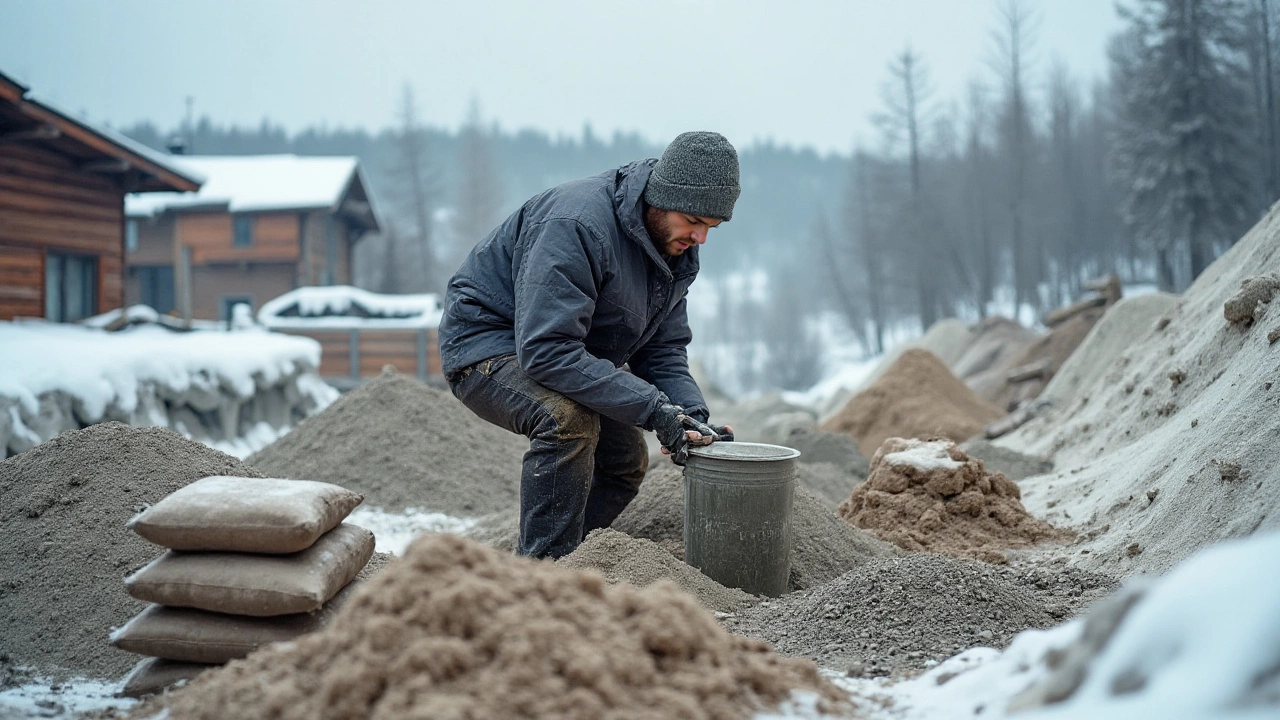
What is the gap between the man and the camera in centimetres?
336

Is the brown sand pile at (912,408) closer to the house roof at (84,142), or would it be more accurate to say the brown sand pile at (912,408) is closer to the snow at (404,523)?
the snow at (404,523)

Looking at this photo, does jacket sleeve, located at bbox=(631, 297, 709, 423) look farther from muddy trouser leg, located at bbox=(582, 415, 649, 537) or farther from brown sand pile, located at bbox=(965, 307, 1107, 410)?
brown sand pile, located at bbox=(965, 307, 1107, 410)

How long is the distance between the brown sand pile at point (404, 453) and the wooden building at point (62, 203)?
536cm

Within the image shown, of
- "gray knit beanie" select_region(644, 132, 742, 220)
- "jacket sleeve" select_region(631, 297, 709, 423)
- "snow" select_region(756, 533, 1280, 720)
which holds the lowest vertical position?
"snow" select_region(756, 533, 1280, 720)

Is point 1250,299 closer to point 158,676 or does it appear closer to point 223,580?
point 223,580

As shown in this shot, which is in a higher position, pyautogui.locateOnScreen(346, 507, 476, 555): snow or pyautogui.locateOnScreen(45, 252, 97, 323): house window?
pyautogui.locateOnScreen(45, 252, 97, 323): house window

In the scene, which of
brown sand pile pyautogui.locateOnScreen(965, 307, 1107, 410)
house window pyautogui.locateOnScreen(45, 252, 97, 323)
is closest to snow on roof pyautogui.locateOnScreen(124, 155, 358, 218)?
house window pyautogui.locateOnScreen(45, 252, 97, 323)

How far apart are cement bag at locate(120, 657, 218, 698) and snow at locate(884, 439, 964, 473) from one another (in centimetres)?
368

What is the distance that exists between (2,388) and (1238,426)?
7657mm

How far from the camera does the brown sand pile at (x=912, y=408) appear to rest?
10016 mm

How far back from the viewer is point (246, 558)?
277cm

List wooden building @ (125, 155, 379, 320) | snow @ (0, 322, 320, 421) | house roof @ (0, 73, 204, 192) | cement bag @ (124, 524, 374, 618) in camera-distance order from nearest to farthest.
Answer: cement bag @ (124, 524, 374, 618)
snow @ (0, 322, 320, 421)
house roof @ (0, 73, 204, 192)
wooden building @ (125, 155, 379, 320)

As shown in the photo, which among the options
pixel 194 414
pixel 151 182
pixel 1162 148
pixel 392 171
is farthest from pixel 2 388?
pixel 392 171

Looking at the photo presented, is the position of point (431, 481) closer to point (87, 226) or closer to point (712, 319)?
point (87, 226)
